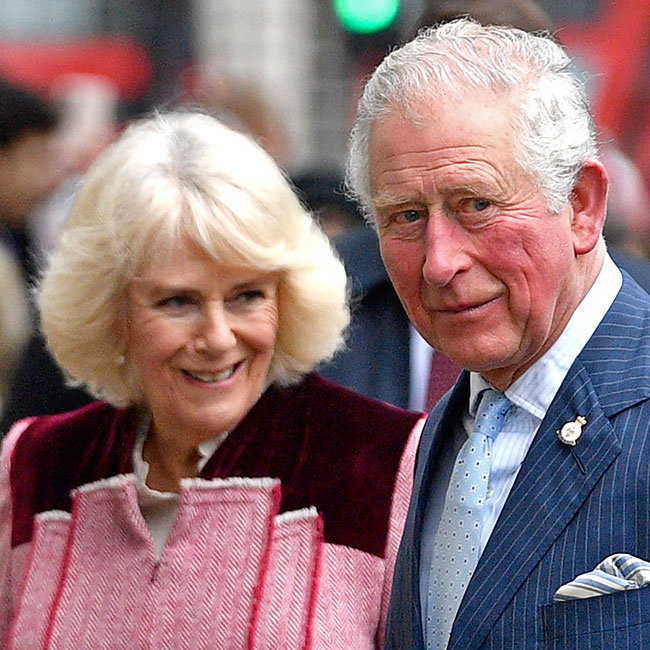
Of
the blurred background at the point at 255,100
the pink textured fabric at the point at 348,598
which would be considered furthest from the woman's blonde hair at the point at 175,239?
the pink textured fabric at the point at 348,598

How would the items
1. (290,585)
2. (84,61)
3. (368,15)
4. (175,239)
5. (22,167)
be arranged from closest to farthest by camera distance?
1. (290,585)
2. (175,239)
3. (22,167)
4. (368,15)
5. (84,61)

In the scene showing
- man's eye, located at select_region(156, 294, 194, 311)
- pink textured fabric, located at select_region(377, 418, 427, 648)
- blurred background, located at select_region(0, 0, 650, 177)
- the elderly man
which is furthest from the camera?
blurred background, located at select_region(0, 0, 650, 177)

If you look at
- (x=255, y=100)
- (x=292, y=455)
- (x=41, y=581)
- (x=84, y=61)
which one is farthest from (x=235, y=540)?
(x=84, y=61)

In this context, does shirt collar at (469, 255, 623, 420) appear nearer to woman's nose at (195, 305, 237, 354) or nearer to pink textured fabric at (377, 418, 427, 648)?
pink textured fabric at (377, 418, 427, 648)

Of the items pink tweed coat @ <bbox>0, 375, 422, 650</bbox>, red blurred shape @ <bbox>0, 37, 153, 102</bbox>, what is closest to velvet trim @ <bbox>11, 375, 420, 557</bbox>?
pink tweed coat @ <bbox>0, 375, 422, 650</bbox>

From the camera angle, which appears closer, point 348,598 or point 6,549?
point 348,598

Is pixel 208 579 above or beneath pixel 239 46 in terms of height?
beneath

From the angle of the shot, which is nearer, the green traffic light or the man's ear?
the man's ear

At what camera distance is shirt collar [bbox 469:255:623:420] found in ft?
8.39

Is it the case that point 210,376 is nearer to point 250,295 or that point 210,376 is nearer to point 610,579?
point 250,295

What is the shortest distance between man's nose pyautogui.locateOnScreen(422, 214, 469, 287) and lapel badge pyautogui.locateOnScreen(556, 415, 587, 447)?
0.31 meters

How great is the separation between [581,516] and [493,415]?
33 cm

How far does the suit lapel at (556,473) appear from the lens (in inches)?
94.6

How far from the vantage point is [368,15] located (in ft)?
30.3
